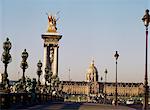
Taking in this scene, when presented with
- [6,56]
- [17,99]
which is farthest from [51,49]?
[6,56]

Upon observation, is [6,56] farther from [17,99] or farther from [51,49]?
[51,49]

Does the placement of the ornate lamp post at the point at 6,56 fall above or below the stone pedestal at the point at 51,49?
below

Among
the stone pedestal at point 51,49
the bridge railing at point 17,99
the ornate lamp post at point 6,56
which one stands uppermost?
the stone pedestal at point 51,49

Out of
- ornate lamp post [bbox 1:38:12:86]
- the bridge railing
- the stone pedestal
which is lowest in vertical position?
the bridge railing

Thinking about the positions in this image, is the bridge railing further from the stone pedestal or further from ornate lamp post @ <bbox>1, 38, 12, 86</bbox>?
the stone pedestal

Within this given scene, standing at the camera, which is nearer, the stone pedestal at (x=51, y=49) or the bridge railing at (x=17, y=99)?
the bridge railing at (x=17, y=99)

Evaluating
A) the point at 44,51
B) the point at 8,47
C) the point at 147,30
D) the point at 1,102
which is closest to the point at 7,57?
the point at 8,47

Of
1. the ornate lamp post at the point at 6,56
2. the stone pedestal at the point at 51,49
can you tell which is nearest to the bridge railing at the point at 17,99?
the ornate lamp post at the point at 6,56

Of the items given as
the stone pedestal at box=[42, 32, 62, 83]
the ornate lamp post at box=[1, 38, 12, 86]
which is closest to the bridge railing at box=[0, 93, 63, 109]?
the ornate lamp post at box=[1, 38, 12, 86]

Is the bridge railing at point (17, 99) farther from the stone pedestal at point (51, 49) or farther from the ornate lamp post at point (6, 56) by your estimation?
the stone pedestal at point (51, 49)

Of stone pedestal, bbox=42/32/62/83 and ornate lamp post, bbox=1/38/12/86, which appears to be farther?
stone pedestal, bbox=42/32/62/83

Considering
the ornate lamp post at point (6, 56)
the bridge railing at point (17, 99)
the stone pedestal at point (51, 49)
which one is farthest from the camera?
the stone pedestal at point (51, 49)

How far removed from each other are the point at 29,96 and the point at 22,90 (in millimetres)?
1192

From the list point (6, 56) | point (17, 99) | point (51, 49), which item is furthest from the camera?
point (51, 49)
